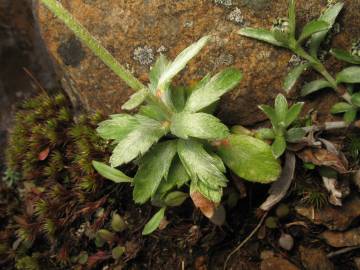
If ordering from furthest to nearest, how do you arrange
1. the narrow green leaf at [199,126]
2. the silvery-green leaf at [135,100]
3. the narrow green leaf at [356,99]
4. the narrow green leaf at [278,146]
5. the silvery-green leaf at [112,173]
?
the silvery-green leaf at [112,173] < the narrow green leaf at [356,99] < the narrow green leaf at [278,146] < the narrow green leaf at [199,126] < the silvery-green leaf at [135,100]

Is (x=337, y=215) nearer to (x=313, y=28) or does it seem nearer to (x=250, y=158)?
(x=250, y=158)

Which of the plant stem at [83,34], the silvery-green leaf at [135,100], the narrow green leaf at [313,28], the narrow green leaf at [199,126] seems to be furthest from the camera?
the narrow green leaf at [313,28]

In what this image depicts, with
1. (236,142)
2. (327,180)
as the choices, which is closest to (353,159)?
(327,180)

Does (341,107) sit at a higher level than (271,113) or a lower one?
lower

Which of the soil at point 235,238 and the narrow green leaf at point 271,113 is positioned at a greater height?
the narrow green leaf at point 271,113

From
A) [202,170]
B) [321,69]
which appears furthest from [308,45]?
[202,170]

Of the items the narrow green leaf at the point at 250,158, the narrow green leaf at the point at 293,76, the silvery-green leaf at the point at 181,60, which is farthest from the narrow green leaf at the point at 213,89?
the narrow green leaf at the point at 293,76

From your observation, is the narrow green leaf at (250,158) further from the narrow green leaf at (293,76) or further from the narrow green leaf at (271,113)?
the narrow green leaf at (293,76)
